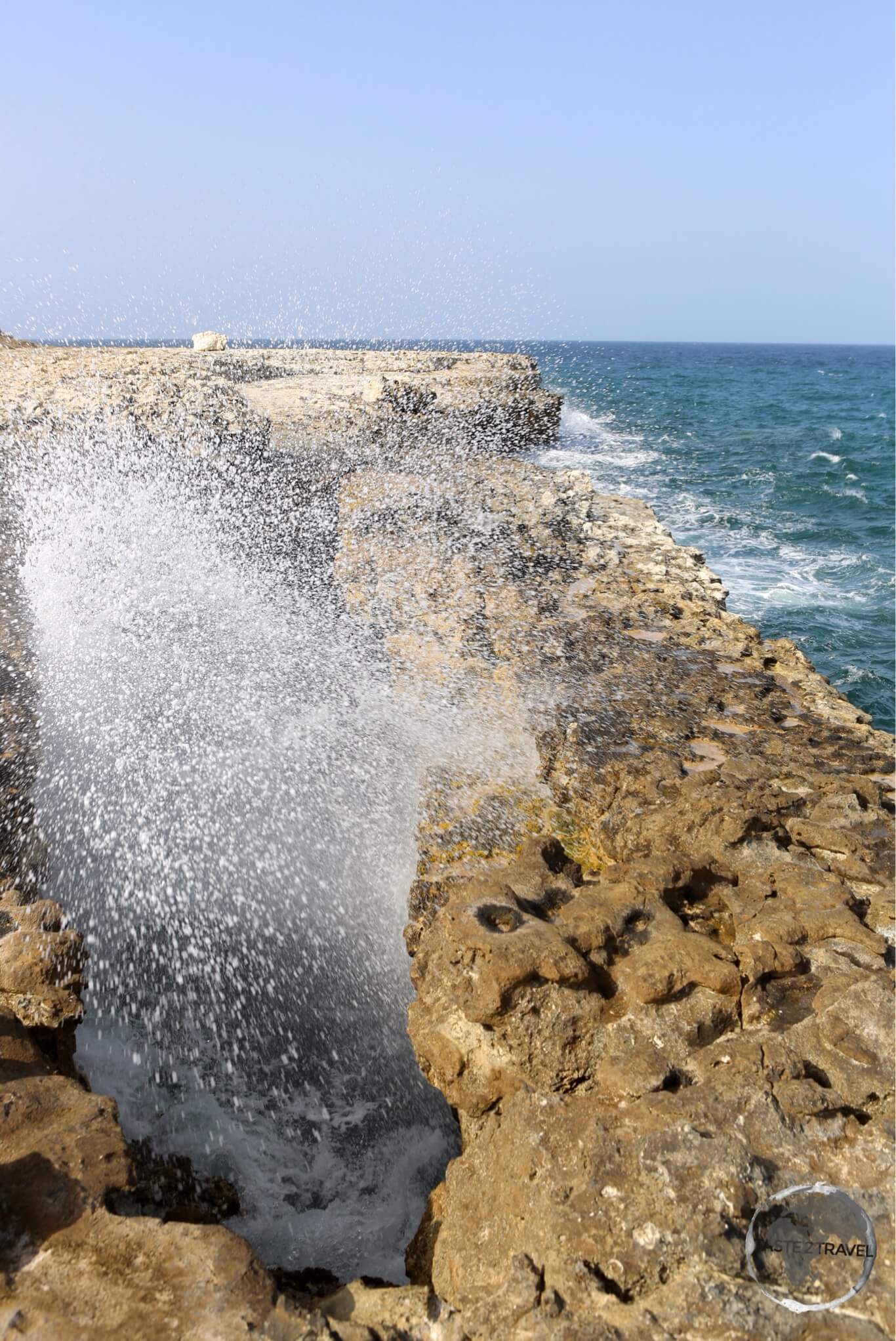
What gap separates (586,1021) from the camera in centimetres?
A: 289

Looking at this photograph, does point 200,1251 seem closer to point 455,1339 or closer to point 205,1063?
point 455,1339

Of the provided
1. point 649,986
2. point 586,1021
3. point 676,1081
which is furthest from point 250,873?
point 676,1081

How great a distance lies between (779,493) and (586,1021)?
19.7 m

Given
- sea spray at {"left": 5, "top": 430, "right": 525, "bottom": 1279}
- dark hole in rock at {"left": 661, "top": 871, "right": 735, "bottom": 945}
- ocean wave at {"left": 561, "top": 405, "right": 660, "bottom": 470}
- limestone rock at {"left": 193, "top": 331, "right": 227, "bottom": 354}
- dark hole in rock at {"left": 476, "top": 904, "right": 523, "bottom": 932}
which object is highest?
limestone rock at {"left": 193, "top": 331, "right": 227, "bottom": 354}

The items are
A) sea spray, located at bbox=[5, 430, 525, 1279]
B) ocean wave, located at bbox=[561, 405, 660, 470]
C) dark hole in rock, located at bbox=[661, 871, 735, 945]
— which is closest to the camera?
dark hole in rock, located at bbox=[661, 871, 735, 945]

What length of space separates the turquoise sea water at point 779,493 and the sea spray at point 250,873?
765cm

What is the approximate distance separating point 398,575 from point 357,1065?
4186mm

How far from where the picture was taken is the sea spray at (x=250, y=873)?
3.58 meters

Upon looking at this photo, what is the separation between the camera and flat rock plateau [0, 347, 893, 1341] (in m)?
2.23

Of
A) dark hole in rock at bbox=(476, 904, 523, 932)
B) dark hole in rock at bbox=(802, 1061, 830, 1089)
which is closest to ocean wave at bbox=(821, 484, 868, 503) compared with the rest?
dark hole in rock at bbox=(476, 904, 523, 932)

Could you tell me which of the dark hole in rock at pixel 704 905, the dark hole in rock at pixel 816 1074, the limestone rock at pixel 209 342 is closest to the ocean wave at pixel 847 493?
the limestone rock at pixel 209 342

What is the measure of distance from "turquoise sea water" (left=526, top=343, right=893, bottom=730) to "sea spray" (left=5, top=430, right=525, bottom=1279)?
765 cm

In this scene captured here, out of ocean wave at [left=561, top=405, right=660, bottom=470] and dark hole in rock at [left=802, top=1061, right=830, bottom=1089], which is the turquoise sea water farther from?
dark hole in rock at [left=802, top=1061, right=830, bottom=1089]

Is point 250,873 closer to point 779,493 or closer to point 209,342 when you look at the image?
point 209,342
